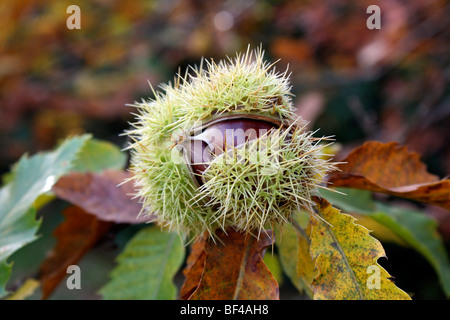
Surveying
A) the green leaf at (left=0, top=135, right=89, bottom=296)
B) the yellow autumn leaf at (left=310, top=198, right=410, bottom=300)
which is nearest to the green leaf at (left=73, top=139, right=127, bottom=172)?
the green leaf at (left=0, top=135, right=89, bottom=296)

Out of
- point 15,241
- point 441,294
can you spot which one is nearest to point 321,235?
point 15,241

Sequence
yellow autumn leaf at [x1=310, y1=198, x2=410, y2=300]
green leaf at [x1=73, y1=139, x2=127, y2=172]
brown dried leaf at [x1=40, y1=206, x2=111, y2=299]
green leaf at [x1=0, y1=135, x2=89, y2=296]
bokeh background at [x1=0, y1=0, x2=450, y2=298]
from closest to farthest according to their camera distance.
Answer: yellow autumn leaf at [x1=310, y1=198, x2=410, y2=300] → green leaf at [x1=0, y1=135, x2=89, y2=296] → brown dried leaf at [x1=40, y1=206, x2=111, y2=299] → green leaf at [x1=73, y1=139, x2=127, y2=172] → bokeh background at [x1=0, y1=0, x2=450, y2=298]

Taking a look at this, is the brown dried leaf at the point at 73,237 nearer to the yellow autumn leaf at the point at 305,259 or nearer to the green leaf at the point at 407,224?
the yellow autumn leaf at the point at 305,259

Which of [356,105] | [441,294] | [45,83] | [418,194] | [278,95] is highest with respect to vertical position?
[45,83]

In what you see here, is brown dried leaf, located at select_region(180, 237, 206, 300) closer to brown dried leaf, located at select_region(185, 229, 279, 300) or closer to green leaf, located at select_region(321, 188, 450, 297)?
brown dried leaf, located at select_region(185, 229, 279, 300)

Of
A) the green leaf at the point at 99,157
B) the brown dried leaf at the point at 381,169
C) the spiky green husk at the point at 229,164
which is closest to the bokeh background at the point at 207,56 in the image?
the green leaf at the point at 99,157
